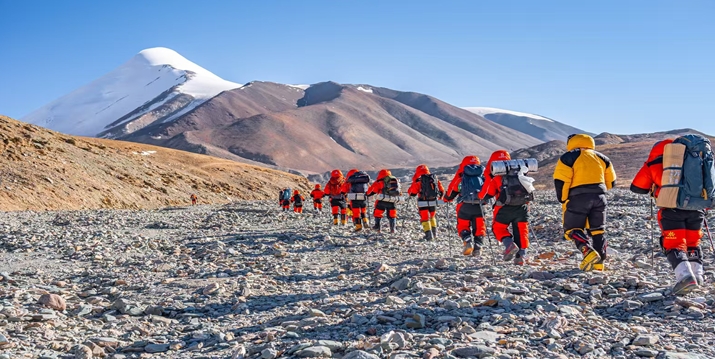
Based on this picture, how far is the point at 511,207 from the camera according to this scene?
10305 mm

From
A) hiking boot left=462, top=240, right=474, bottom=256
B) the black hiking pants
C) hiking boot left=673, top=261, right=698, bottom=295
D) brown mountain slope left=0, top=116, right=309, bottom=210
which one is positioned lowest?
hiking boot left=462, top=240, right=474, bottom=256

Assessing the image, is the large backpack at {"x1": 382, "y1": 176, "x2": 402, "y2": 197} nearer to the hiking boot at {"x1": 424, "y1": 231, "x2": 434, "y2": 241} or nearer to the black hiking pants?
the hiking boot at {"x1": 424, "y1": 231, "x2": 434, "y2": 241}

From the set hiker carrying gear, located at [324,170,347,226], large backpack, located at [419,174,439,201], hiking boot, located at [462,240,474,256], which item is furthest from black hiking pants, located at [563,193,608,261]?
hiker carrying gear, located at [324,170,347,226]

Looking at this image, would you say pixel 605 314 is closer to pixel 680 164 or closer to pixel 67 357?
pixel 680 164

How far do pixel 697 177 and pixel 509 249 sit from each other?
3.90m

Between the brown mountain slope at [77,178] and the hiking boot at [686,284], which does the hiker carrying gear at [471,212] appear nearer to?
the hiking boot at [686,284]

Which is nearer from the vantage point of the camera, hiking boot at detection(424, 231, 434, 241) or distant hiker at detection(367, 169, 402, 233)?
hiking boot at detection(424, 231, 434, 241)

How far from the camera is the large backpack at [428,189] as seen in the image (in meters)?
15.3

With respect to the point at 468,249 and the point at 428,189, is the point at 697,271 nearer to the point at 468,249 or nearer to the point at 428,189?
the point at 468,249

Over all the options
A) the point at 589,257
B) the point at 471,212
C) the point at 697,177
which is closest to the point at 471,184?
the point at 471,212

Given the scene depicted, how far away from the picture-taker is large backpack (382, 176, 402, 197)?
1681 centimetres

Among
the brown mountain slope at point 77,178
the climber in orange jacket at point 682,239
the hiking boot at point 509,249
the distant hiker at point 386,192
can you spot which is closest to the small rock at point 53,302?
the hiking boot at point 509,249

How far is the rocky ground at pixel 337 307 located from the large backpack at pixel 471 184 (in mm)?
1427

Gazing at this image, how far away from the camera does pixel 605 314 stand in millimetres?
6125
